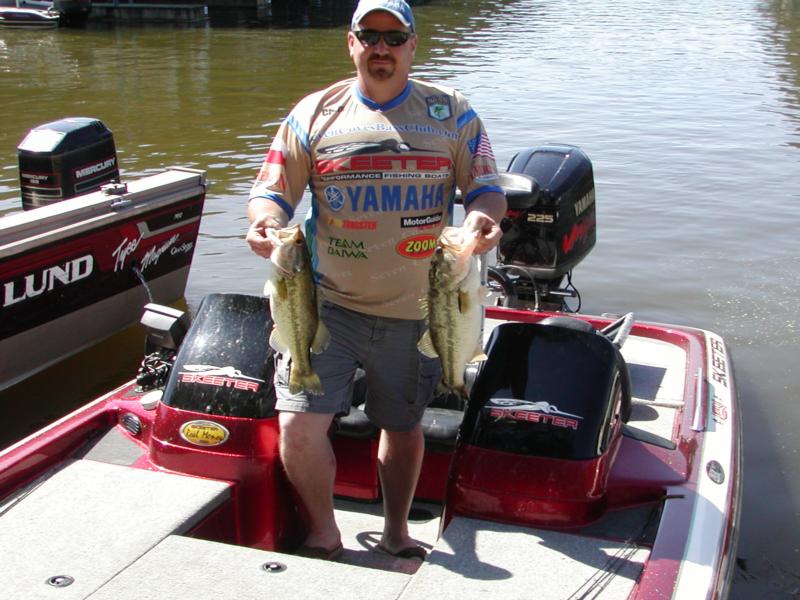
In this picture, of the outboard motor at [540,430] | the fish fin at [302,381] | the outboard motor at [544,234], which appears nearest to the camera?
the fish fin at [302,381]

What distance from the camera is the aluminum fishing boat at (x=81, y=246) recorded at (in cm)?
557

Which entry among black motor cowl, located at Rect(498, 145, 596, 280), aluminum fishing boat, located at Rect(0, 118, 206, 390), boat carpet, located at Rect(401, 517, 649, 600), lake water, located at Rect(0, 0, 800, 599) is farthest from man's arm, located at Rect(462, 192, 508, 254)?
aluminum fishing boat, located at Rect(0, 118, 206, 390)

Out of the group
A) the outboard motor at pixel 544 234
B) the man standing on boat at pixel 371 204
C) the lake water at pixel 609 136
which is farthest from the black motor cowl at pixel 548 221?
the man standing on boat at pixel 371 204

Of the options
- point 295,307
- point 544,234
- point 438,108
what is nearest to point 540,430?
point 295,307

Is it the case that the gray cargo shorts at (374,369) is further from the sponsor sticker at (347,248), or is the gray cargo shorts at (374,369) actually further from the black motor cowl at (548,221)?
the black motor cowl at (548,221)

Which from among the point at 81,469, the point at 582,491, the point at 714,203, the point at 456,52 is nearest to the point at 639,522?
the point at 582,491

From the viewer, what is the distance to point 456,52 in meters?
22.8

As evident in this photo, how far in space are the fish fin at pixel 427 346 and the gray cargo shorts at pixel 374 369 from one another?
26 cm

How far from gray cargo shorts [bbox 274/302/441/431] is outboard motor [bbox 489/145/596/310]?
2.27m

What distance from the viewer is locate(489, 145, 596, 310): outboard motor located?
18.0ft

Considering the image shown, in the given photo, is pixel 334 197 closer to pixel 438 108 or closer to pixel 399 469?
pixel 438 108

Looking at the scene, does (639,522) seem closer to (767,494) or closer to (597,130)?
(767,494)

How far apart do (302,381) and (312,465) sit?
342 mm

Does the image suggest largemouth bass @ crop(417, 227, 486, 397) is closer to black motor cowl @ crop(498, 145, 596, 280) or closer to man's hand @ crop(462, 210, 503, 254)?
man's hand @ crop(462, 210, 503, 254)
